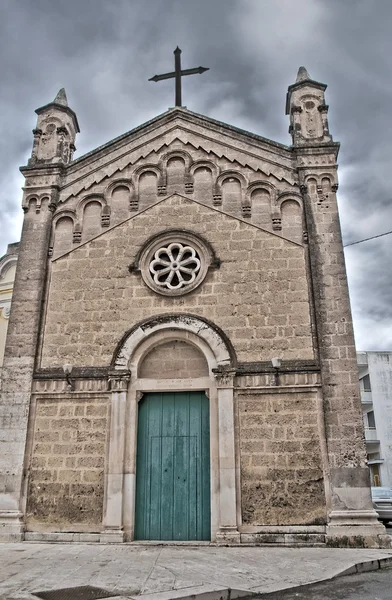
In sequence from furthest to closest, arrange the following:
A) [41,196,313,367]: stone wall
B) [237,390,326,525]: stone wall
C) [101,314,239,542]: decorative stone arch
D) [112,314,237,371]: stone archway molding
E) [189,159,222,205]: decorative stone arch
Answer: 1. [189,159,222,205]: decorative stone arch
2. [41,196,313,367]: stone wall
3. [112,314,237,371]: stone archway molding
4. [101,314,239,542]: decorative stone arch
5. [237,390,326,525]: stone wall

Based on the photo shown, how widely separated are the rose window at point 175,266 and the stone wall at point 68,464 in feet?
10.1

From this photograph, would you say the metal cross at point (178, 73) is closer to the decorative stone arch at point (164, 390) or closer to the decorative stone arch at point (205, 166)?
the decorative stone arch at point (205, 166)

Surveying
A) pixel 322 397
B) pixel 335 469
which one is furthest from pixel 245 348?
pixel 335 469

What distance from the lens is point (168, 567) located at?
7.34 metres

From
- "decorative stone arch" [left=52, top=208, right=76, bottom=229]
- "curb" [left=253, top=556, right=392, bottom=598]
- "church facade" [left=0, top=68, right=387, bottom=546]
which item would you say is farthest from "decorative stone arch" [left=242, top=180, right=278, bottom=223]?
"curb" [left=253, top=556, right=392, bottom=598]

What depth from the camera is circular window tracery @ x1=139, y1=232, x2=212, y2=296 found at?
1161 cm

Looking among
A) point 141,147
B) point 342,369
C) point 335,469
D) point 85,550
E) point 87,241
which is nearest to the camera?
point 85,550

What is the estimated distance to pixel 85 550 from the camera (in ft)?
29.4

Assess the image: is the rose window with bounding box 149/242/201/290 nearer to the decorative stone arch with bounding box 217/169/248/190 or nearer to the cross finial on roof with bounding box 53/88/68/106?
the decorative stone arch with bounding box 217/169/248/190

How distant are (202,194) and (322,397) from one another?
575 cm

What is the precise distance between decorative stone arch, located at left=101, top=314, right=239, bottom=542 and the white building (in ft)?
95.1

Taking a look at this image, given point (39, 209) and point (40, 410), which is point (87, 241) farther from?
point (40, 410)

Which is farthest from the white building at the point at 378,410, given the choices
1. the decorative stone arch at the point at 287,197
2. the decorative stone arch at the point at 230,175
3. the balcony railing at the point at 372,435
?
the decorative stone arch at the point at 230,175

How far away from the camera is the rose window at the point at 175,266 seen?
11.7 meters
